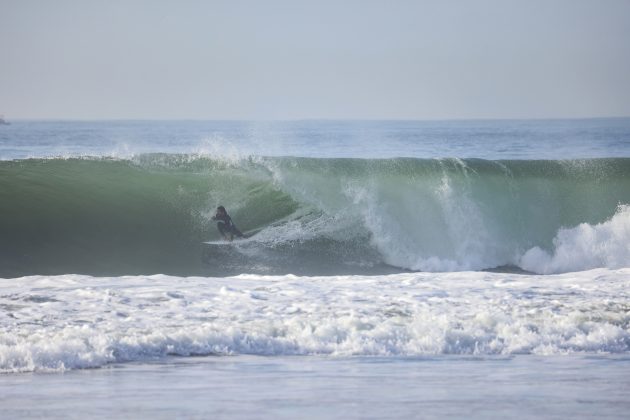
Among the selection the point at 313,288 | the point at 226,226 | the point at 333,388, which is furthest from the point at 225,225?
the point at 333,388

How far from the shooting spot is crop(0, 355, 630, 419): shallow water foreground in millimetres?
6746

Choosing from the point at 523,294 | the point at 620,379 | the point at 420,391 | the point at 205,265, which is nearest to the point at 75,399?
the point at 420,391

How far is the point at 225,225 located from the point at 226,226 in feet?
0.10

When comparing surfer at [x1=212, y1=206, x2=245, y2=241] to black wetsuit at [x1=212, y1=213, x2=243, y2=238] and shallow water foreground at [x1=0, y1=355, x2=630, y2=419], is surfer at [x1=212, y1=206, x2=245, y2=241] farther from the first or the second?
shallow water foreground at [x1=0, y1=355, x2=630, y2=419]

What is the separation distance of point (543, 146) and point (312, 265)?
101ft

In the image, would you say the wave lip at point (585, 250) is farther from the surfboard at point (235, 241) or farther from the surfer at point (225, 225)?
the surfer at point (225, 225)

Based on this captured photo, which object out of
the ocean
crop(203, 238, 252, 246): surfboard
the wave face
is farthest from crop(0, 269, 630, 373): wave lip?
crop(203, 238, 252, 246): surfboard

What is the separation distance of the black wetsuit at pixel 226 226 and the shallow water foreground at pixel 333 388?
8.20 meters

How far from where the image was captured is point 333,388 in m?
7.46

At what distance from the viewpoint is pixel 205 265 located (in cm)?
1541

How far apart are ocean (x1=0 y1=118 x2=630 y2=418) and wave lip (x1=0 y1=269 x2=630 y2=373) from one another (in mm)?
27

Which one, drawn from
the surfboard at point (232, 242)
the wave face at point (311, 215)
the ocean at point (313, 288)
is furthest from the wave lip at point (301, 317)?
the surfboard at point (232, 242)

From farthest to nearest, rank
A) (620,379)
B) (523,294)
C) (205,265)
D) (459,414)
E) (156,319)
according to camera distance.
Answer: (205,265) → (523,294) → (156,319) → (620,379) → (459,414)

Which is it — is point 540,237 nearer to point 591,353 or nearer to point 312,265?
point 312,265
